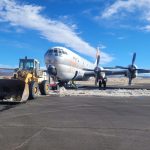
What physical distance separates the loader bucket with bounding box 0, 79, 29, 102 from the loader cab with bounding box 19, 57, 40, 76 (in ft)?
15.5

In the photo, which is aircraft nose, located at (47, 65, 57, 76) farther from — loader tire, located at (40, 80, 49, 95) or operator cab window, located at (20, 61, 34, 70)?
operator cab window, located at (20, 61, 34, 70)

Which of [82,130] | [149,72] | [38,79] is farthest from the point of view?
[149,72]

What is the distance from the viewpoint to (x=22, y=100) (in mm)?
22234

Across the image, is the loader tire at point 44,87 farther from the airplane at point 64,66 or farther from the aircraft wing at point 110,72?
the aircraft wing at point 110,72

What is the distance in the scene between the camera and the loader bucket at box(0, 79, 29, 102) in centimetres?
2245

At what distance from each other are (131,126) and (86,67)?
3904cm

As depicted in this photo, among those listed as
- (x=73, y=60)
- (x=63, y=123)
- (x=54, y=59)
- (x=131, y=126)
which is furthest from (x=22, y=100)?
(x=73, y=60)

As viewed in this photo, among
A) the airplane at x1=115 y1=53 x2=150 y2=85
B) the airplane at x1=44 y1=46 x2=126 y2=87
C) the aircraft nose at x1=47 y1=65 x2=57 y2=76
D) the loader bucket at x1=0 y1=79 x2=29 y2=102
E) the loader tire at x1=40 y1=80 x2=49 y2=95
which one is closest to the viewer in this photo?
the loader bucket at x1=0 y1=79 x2=29 y2=102

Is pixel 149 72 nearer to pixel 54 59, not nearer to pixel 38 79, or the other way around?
pixel 54 59

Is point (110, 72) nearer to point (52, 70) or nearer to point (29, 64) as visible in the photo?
point (52, 70)

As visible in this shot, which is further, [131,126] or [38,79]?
[38,79]

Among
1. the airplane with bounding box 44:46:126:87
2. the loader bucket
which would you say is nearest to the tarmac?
the loader bucket

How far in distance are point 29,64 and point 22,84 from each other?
5.26 metres

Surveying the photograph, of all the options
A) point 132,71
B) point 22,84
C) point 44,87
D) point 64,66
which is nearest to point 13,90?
point 22,84
